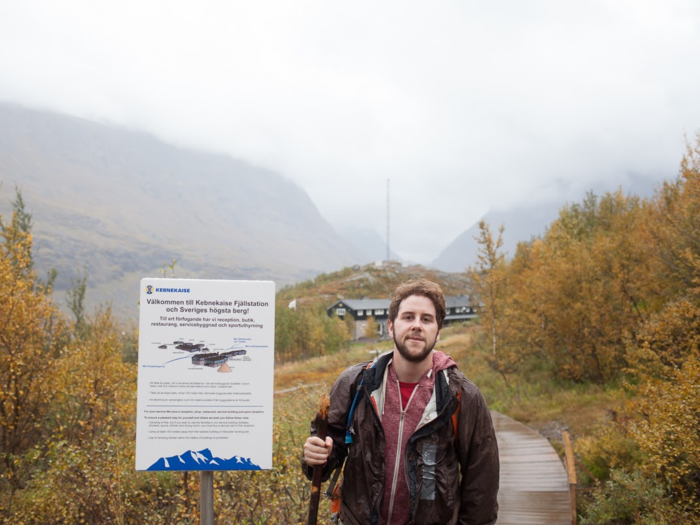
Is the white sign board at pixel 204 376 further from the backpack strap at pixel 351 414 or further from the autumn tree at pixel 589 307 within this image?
the autumn tree at pixel 589 307

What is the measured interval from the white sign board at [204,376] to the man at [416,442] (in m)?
0.77

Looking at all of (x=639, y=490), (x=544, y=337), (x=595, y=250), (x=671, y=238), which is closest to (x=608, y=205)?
(x=595, y=250)

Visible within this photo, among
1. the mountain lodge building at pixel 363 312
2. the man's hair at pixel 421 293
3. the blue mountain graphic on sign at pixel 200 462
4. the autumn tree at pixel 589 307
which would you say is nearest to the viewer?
the man's hair at pixel 421 293

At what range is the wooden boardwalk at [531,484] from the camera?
795 centimetres

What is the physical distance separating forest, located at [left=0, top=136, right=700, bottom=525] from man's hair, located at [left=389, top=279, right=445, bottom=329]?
3.14 m

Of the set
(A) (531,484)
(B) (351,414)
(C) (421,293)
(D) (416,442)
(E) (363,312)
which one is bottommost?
(A) (531,484)

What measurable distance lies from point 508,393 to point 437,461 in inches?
714

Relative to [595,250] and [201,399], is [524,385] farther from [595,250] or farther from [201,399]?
[201,399]

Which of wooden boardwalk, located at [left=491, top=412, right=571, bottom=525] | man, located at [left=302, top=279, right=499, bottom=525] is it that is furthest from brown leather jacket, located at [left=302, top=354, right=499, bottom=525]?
wooden boardwalk, located at [left=491, top=412, right=571, bottom=525]

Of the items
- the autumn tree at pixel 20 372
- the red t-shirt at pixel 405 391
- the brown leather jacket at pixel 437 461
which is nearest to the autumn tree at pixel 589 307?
the brown leather jacket at pixel 437 461

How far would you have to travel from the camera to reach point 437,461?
3.11 meters

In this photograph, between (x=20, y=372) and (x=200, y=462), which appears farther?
(x=20, y=372)

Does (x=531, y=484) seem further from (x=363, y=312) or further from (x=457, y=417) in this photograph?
(x=363, y=312)

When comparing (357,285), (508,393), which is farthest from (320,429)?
(357,285)
